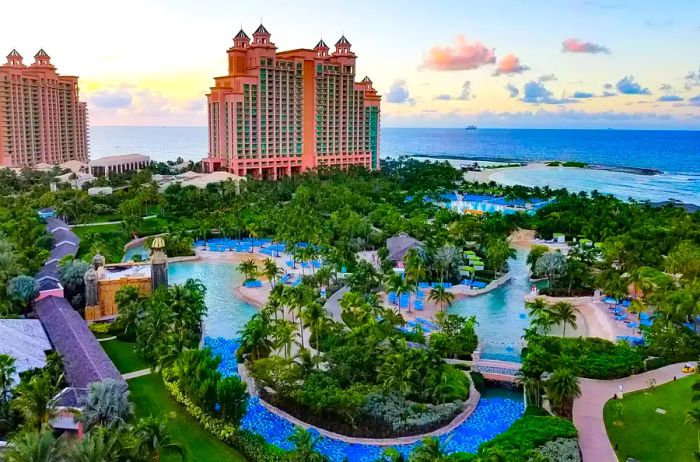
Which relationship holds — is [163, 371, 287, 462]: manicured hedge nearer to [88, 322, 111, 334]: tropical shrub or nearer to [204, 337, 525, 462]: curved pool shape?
[204, 337, 525, 462]: curved pool shape

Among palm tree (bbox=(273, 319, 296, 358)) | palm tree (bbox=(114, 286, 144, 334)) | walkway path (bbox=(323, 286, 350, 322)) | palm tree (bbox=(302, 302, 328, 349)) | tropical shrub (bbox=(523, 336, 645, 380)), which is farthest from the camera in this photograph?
walkway path (bbox=(323, 286, 350, 322))

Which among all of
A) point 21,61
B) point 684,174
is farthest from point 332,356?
point 684,174

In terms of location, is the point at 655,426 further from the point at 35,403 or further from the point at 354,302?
the point at 35,403

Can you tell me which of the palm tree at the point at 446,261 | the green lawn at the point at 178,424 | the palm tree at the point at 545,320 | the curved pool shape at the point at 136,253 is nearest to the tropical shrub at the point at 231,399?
the green lawn at the point at 178,424

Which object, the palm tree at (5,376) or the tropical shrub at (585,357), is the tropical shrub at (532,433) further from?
the palm tree at (5,376)

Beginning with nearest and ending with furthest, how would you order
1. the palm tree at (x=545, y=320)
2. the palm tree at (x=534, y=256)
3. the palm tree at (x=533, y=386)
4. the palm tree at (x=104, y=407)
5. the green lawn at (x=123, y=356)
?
the palm tree at (x=104, y=407), the palm tree at (x=533, y=386), the green lawn at (x=123, y=356), the palm tree at (x=545, y=320), the palm tree at (x=534, y=256)

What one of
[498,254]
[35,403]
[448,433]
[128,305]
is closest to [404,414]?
[448,433]

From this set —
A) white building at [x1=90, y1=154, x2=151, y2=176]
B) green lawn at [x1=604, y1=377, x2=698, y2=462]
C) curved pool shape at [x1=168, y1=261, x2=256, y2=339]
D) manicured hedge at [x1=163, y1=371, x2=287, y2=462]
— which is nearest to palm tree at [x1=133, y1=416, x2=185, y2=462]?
manicured hedge at [x1=163, y1=371, x2=287, y2=462]
